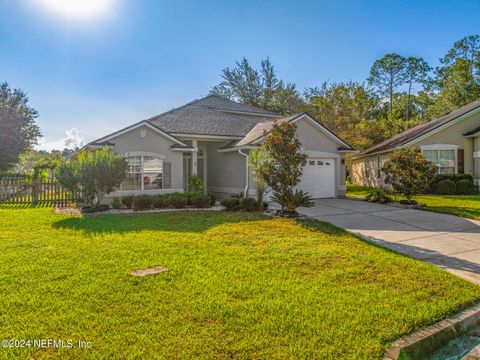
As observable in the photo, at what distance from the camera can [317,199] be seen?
16578 mm

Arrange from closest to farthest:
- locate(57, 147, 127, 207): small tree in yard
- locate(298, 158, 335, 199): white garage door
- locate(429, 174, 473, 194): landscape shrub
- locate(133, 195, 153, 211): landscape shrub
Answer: locate(57, 147, 127, 207): small tree in yard
locate(133, 195, 153, 211): landscape shrub
locate(298, 158, 335, 199): white garage door
locate(429, 174, 473, 194): landscape shrub

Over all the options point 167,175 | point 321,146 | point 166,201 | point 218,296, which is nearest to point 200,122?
point 167,175

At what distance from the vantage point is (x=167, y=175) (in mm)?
15578

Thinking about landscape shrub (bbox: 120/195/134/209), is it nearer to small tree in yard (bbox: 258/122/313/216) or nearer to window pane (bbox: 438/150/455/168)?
small tree in yard (bbox: 258/122/313/216)

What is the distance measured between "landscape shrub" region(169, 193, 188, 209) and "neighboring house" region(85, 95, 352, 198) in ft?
6.90

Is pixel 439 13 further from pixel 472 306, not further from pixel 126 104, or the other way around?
pixel 126 104

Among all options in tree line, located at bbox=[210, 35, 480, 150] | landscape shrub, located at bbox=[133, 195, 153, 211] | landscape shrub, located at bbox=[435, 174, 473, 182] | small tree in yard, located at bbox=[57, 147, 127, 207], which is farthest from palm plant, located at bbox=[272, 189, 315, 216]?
tree line, located at bbox=[210, 35, 480, 150]

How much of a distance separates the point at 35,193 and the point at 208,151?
31.1 feet

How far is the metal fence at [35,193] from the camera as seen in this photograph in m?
14.6

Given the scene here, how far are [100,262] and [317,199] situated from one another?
42.1ft

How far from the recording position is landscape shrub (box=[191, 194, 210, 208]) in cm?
1351

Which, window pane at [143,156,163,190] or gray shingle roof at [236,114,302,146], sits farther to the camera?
gray shingle roof at [236,114,302,146]

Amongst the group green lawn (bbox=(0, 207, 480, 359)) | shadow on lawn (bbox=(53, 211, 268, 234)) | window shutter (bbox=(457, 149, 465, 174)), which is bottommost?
green lawn (bbox=(0, 207, 480, 359))

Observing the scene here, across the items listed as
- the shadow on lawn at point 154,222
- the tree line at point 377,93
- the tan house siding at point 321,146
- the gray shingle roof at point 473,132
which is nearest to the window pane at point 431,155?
the gray shingle roof at point 473,132
